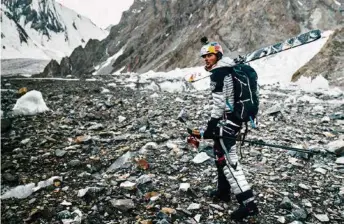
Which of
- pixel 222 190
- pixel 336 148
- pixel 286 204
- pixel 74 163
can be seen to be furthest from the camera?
pixel 336 148

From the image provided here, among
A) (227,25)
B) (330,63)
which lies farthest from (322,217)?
(227,25)

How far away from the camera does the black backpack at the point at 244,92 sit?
18.0ft

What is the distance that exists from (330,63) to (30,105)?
17.3 m

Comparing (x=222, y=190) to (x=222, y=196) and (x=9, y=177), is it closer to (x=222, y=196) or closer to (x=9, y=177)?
(x=222, y=196)

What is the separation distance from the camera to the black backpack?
549 centimetres

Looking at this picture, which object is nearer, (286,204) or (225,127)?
(225,127)

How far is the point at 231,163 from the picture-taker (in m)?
5.49

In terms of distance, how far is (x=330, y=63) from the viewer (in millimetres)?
21938

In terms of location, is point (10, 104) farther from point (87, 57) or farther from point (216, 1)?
point (87, 57)

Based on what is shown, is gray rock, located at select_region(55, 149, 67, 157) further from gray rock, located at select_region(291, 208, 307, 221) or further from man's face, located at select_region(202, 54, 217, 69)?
gray rock, located at select_region(291, 208, 307, 221)

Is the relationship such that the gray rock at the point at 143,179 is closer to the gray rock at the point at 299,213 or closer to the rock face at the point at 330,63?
the gray rock at the point at 299,213

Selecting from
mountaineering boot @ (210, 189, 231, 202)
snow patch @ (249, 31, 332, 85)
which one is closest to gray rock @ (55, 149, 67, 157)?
mountaineering boot @ (210, 189, 231, 202)

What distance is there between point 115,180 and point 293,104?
9386 mm

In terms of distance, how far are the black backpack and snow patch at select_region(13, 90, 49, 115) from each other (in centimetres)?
837
